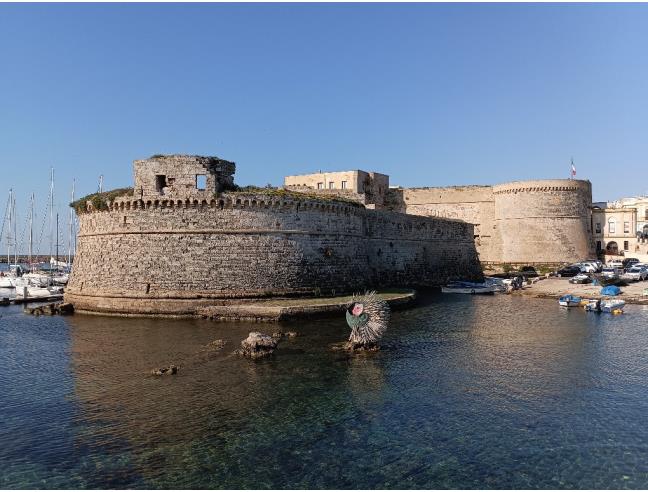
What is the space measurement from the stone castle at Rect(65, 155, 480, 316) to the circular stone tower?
2684 cm

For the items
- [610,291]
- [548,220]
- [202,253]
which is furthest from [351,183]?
[202,253]

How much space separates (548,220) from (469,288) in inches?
633

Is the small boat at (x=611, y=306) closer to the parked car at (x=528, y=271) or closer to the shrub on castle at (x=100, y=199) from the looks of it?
the parked car at (x=528, y=271)

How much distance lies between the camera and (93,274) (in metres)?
25.1

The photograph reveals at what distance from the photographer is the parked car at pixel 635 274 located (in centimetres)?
3581

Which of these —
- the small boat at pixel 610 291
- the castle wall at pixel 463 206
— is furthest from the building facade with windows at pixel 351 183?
the small boat at pixel 610 291

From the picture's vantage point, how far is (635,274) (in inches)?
1442

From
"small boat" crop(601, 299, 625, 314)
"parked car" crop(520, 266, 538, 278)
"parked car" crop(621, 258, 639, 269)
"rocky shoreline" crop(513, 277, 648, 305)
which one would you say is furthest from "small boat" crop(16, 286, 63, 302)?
"parked car" crop(621, 258, 639, 269)

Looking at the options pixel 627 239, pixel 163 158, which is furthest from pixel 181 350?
pixel 627 239

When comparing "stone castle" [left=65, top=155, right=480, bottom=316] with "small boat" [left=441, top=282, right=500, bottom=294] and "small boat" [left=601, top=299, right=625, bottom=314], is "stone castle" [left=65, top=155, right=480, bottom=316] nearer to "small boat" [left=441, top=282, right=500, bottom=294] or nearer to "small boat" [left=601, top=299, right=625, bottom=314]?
"small boat" [left=441, top=282, right=500, bottom=294]

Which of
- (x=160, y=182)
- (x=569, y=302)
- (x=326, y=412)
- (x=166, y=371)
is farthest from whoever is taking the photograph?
(x=569, y=302)

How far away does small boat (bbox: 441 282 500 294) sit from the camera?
34.7 m

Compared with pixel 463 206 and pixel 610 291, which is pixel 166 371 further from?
pixel 463 206

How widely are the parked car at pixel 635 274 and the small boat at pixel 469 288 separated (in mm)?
9603
